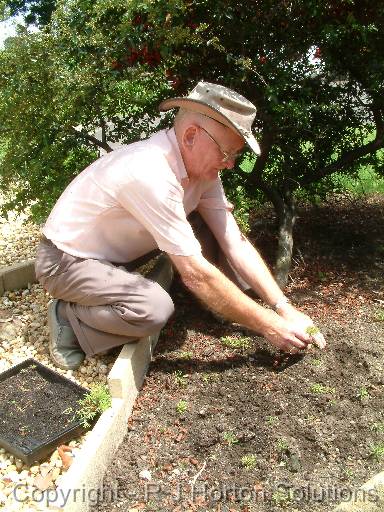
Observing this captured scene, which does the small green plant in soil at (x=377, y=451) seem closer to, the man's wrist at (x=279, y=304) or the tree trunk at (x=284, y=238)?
the man's wrist at (x=279, y=304)

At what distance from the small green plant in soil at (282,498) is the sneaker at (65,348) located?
4.78 feet

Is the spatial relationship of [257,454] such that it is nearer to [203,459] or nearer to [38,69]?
[203,459]

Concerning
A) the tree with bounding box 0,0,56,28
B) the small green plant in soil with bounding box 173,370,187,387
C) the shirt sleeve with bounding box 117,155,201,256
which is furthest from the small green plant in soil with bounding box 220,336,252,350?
the tree with bounding box 0,0,56,28

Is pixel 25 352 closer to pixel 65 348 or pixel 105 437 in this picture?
pixel 65 348

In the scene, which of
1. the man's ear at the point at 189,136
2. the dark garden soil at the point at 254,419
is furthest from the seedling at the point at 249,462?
the man's ear at the point at 189,136

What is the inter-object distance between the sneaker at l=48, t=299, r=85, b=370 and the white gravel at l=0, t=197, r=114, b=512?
4 cm

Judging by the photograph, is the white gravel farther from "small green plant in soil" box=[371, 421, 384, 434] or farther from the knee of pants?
"small green plant in soil" box=[371, 421, 384, 434]

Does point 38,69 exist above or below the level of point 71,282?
above

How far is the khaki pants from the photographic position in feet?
10.6

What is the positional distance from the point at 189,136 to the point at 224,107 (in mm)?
246

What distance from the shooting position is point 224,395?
3127mm

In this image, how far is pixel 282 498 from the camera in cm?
251

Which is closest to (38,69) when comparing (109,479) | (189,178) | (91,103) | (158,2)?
(91,103)

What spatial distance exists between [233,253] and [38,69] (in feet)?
5.99
